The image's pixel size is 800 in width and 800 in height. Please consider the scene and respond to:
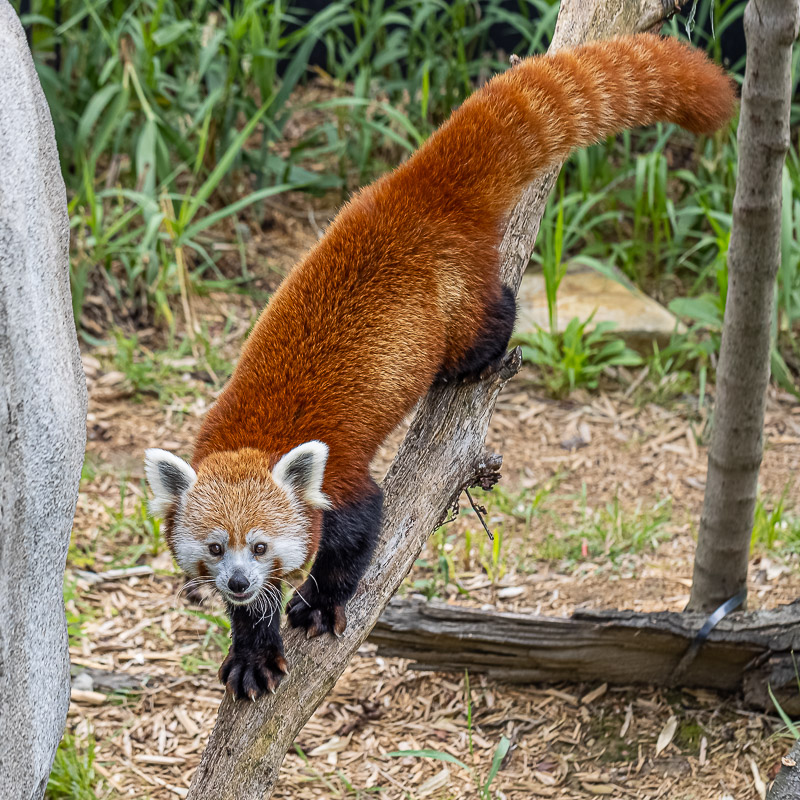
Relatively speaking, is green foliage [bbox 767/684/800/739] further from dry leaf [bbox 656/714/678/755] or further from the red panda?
the red panda

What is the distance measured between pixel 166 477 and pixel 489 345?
1.03m

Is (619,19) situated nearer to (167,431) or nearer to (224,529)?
(224,529)

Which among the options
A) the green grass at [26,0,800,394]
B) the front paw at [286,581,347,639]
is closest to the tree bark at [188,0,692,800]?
the front paw at [286,581,347,639]

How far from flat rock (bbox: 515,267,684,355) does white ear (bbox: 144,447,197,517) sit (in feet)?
9.57

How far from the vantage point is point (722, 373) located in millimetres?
3273

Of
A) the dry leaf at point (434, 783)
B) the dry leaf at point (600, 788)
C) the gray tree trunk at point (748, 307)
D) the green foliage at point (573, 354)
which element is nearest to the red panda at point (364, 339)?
the gray tree trunk at point (748, 307)

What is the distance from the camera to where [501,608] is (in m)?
3.81

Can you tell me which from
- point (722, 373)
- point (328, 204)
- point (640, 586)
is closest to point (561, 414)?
point (640, 586)

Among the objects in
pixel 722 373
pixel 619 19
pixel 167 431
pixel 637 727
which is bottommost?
pixel 167 431

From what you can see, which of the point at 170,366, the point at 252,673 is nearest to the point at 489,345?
the point at 252,673

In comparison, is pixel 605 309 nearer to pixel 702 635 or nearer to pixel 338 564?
pixel 702 635

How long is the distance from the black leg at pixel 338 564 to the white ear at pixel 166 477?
0.39m

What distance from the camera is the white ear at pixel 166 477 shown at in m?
2.48

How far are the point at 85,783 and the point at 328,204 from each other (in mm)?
4186
